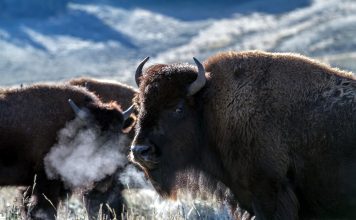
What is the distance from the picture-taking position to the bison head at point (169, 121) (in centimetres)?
630

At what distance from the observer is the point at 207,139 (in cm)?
652

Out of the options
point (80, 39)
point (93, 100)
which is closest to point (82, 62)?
point (80, 39)

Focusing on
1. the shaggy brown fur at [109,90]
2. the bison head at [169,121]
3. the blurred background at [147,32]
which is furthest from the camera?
the blurred background at [147,32]

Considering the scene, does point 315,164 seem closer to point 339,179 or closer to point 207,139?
point 339,179

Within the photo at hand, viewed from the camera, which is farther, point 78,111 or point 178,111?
point 78,111

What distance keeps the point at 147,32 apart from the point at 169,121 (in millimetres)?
57165

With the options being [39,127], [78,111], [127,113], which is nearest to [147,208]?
[127,113]

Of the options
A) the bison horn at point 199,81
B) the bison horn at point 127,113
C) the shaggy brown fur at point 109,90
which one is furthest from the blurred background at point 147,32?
the bison horn at point 199,81

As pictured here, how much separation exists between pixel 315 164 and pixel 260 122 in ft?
1.85

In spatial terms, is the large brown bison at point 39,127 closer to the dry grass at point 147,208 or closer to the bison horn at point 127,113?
the bison horn at point 127,113

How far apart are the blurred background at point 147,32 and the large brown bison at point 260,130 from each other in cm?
3498

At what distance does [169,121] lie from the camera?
20.9 ft

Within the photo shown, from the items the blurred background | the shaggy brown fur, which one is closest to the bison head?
the shaggy brown fur

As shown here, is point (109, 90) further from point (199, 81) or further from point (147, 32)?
point (147, 32)
